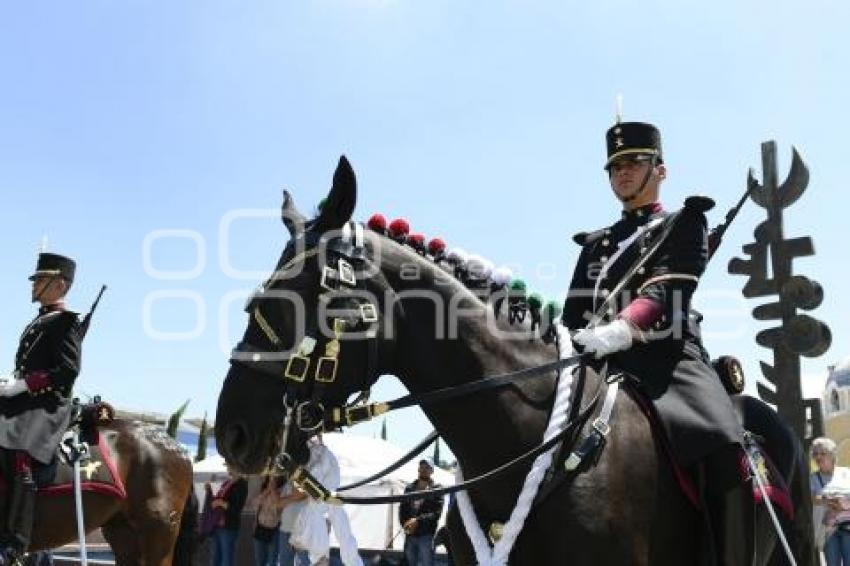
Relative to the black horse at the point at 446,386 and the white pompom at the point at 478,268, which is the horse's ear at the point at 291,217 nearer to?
the black horse at the point at 446,386

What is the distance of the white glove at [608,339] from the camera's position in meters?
4.44

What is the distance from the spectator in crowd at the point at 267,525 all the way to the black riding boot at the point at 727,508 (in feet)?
42.6

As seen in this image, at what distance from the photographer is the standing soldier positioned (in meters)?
10.0

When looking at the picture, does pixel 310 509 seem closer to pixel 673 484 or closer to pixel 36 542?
pixel 36 542

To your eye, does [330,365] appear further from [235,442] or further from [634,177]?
[634,177]

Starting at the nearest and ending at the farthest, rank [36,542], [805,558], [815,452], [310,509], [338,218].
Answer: [338,218]
[805,558]
[36,542]
[815,452]
[310,509]

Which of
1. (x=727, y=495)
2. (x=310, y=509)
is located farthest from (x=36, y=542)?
(x=727, y=495)

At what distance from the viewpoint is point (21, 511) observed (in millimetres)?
10000

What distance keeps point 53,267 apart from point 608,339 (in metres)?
8.71

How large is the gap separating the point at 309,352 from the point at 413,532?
13184 millimetres

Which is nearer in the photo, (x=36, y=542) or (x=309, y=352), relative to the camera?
(x=309, y=352)

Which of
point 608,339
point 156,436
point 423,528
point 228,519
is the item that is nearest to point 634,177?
point 608,339

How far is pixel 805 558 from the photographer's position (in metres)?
5.52

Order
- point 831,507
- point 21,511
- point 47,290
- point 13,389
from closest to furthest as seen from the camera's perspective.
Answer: point 21,511
point 13,389
point 47,290
point 831,507
